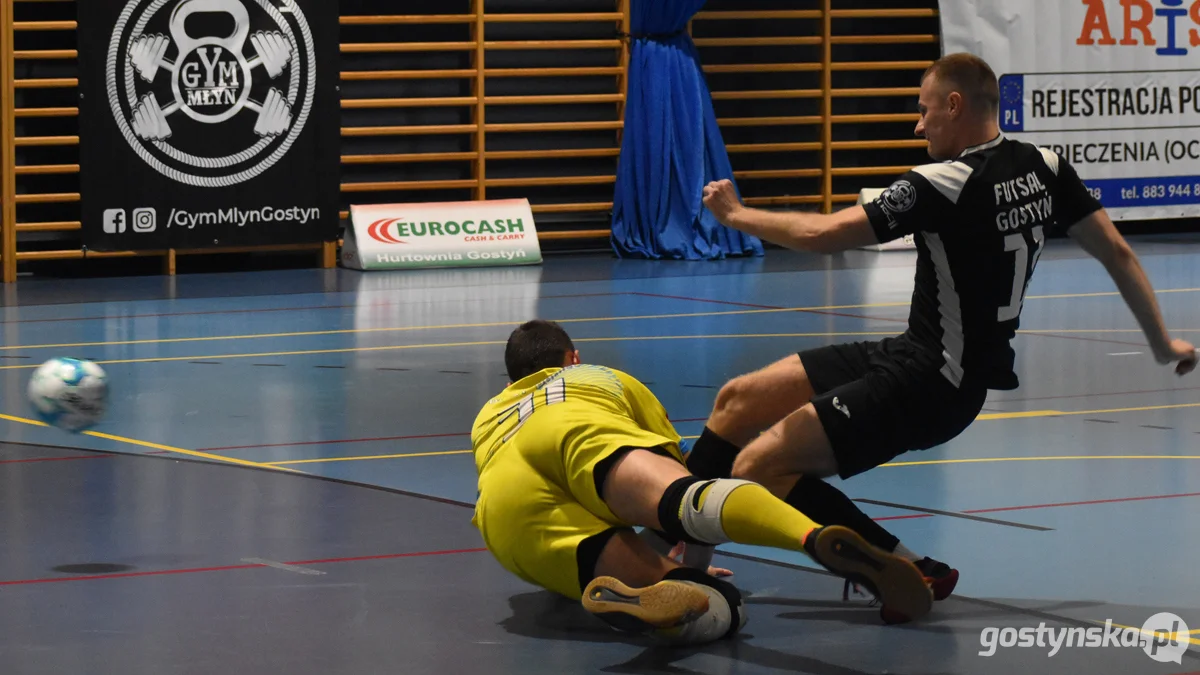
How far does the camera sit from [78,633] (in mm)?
4125

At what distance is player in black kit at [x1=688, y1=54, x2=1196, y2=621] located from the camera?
431 cm

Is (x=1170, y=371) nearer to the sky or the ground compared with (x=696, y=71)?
nearer to the ground

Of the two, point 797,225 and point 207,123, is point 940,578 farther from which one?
point 207,123

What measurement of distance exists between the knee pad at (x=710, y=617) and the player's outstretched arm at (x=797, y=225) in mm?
793

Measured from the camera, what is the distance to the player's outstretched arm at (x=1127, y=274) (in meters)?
4.48

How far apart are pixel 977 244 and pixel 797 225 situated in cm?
49

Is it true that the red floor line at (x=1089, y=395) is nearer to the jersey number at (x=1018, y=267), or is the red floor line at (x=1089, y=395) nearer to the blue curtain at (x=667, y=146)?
the jersey number at (x=1018, y=267)

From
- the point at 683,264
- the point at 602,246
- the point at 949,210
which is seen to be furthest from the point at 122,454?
the point at 602,246

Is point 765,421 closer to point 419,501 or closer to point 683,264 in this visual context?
point 419,501

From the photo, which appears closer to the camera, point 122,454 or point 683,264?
point 122,454

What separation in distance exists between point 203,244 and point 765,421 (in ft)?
32.8

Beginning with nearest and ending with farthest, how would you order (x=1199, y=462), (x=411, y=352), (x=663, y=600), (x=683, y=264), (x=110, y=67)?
(x=663, y=600) < (x=1199, y=462) < (x=411, y=352) < (x=110, y=67) < (x=683, y=264)

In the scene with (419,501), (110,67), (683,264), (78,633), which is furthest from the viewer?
(683,264)

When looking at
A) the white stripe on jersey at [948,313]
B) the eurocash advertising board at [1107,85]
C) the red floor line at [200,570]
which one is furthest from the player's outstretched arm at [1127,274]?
the eurocash advertising board at [1107,85]
